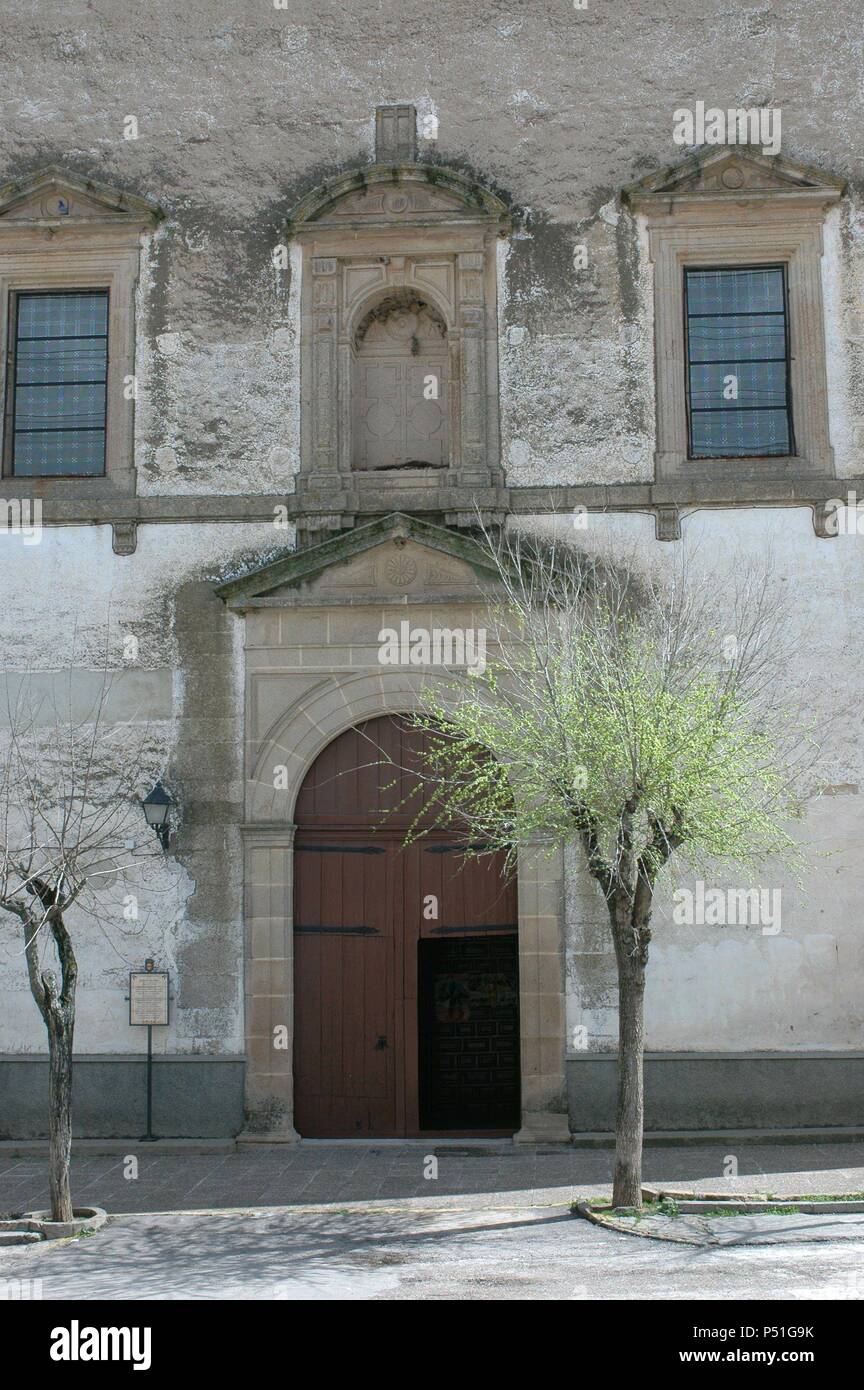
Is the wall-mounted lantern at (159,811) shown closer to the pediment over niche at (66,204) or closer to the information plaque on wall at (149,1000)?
the information plaque on wall at (149,1000)

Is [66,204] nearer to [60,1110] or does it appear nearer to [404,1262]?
[60,1110]

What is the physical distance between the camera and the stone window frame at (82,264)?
549 inches

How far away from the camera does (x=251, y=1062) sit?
13.0 metres

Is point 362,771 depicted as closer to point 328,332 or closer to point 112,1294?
point 328,332

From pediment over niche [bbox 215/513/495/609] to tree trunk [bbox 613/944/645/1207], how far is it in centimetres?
422

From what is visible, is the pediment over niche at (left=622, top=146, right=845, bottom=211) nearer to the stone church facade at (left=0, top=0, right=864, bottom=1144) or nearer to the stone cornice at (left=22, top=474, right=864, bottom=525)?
the stone church facade at (left=0, top=0, right=864, bottom=1144)

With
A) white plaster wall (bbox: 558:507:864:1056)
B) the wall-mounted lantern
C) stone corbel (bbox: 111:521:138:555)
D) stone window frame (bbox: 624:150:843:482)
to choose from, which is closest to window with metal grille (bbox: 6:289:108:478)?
stone corbel (bbox: 111:521:138:555)

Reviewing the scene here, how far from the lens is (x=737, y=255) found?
45.7ft

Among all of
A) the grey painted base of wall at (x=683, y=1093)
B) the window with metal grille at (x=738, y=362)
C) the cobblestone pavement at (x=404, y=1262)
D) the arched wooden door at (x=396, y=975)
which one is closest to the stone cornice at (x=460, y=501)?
the window with metal grille at (x=738, y=362)

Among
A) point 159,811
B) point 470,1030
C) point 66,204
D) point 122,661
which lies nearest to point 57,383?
point 66,204

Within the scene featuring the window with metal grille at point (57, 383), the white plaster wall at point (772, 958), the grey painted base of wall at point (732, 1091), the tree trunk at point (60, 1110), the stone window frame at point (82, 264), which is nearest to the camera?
the tree trunk at point (60, 1110)

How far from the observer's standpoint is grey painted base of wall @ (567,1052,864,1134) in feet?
41.8

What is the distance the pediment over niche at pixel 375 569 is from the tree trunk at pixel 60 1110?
4.38 metres

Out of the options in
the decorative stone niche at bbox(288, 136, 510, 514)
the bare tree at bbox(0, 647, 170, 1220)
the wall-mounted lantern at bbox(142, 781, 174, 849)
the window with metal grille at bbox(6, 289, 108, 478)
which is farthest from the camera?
the window with metal grille at bbox(6, 289, 108, 478)
